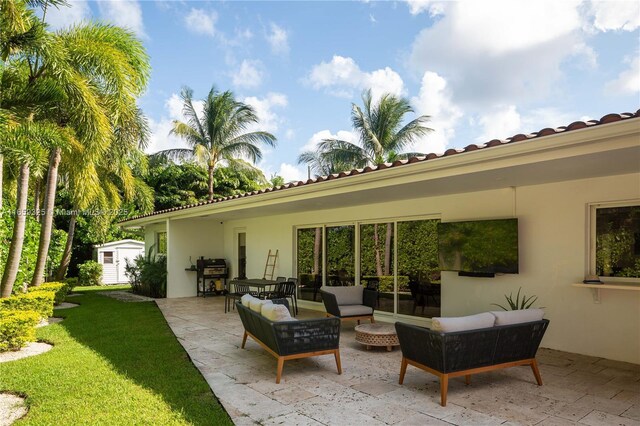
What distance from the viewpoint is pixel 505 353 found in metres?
4.63

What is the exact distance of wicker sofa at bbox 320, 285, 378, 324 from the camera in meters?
7.61

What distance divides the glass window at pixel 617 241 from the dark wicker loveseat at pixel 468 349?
2216 mm

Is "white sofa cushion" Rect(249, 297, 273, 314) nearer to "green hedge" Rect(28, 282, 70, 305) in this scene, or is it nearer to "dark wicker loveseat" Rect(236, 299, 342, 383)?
"dark wicker loveseat" Rect(236, 299, 342, 383)

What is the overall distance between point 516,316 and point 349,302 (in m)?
3.80

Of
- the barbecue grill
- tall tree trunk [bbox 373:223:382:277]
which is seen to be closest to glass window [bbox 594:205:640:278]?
tall tree trunk [bbox 373:223:382:277]

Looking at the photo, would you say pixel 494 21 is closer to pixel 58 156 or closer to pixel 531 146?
pixel 531 146

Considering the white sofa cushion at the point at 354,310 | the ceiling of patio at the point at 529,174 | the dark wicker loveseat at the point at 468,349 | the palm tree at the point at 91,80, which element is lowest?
the white sofa cushion at the point at 354,310

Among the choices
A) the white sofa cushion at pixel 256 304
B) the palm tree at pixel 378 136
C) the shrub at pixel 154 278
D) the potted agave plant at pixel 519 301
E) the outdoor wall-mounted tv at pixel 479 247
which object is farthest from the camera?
the palm tree at pixel 378 136

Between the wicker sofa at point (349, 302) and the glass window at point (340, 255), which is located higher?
the glass window at point (340, 255)

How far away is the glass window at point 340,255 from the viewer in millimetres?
10180

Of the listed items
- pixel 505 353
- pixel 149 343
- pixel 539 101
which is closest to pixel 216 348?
pixel 149 343

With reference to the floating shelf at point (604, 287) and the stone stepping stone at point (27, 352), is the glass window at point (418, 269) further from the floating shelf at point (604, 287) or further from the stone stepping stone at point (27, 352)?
the stone stepping stone at point (27, 352)

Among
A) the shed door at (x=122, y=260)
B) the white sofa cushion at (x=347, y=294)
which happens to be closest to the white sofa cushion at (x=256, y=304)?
the white sofa cushion at (x=347, y=294)

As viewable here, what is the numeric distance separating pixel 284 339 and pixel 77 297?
39.6 feet
